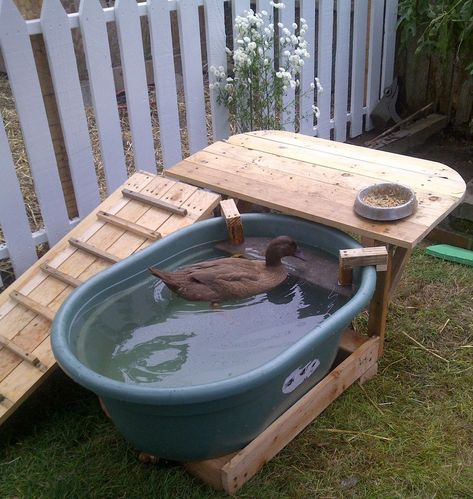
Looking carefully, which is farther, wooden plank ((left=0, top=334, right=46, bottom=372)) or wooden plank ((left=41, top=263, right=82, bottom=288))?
wooden plank ((left=41, top=263, right=82, bottom=288))

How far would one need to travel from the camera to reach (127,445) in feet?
8.63

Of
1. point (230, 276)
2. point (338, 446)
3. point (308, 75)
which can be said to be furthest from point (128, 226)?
point (308, 75)

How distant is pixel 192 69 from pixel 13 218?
154 centimetres

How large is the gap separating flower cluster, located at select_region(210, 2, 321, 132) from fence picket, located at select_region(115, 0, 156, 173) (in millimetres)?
607

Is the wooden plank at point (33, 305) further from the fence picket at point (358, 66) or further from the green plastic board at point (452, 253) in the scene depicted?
the fence picket at point (358, 66)

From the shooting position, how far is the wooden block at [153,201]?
3.11m

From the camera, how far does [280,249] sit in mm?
2697

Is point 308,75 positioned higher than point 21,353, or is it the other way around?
point 308,75

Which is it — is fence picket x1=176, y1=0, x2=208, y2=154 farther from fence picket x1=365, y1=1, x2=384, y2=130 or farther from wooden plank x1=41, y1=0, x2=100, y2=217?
fence picket x1=365, y1=1, x2=384, y2=130

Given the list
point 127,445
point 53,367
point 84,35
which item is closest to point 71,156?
point 84,35

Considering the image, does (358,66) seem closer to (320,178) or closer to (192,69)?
(192,69)

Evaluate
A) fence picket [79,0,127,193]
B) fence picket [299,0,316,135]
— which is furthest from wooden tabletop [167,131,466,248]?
fence picket [299,0,316,135]

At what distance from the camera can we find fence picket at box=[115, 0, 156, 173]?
366 cm

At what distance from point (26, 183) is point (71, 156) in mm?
1247
